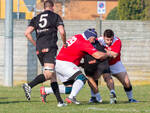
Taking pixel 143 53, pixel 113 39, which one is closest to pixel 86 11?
pixel 143 53

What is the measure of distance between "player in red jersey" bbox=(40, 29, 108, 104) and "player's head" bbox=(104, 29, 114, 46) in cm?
38

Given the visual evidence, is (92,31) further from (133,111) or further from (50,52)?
(133,111)

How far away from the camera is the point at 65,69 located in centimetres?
1070

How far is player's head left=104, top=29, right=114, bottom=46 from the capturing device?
1117 cm

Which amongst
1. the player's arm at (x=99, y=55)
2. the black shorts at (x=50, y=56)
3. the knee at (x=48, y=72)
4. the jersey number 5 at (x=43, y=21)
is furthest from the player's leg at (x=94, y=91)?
the jersey number 5 at (x=43, y=21)

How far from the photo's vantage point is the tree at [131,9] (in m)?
29.4

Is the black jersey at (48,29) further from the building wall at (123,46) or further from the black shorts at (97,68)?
the building wall at (123,46)

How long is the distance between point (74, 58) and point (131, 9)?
19375 mm

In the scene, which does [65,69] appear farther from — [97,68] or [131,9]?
[131,9]

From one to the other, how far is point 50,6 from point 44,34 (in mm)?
546

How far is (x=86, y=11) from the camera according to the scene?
167 feet

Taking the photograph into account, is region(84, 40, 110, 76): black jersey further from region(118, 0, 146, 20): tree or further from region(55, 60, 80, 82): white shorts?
region(118, 0, 146, 20): tree

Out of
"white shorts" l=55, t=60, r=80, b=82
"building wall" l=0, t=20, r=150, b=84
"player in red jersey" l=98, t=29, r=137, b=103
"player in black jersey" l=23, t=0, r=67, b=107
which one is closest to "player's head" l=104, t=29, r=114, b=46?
"player in red jersey" l=98, t=29, r=137, b=103

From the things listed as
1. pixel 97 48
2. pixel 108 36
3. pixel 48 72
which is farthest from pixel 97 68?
pixel 48 72
